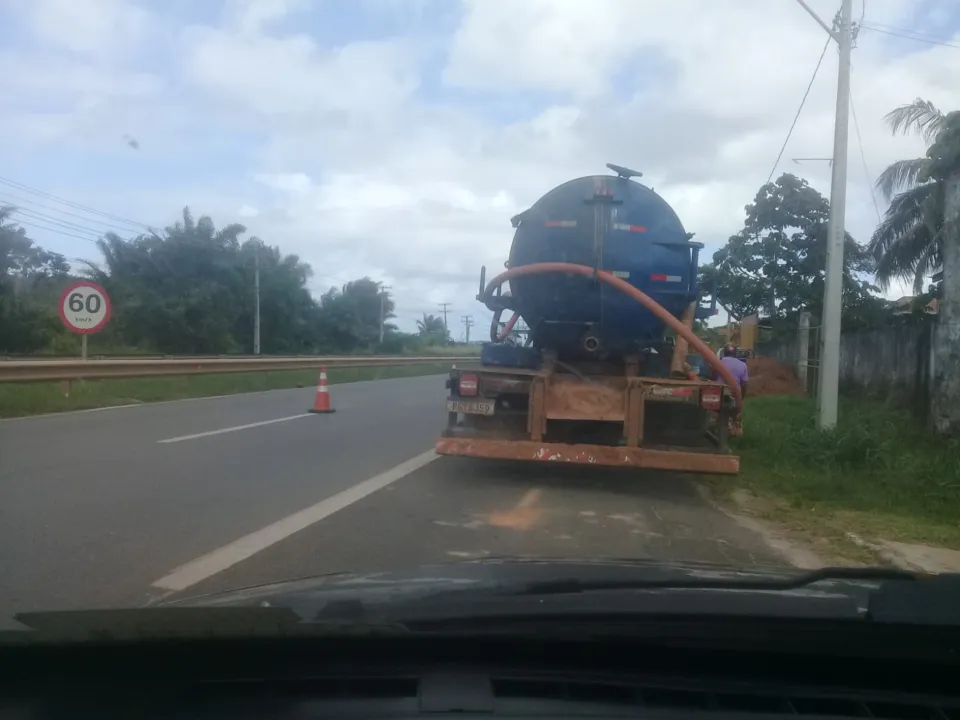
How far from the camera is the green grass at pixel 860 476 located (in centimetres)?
816

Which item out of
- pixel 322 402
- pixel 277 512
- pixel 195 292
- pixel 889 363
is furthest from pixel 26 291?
pixel 277 512

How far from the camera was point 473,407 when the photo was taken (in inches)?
385

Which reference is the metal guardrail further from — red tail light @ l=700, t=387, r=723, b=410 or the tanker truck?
red tail light @ l=700, t=387, r=723, b=410

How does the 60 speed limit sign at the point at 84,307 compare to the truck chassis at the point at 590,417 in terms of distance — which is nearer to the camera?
the truck chassis at the point at 590,417

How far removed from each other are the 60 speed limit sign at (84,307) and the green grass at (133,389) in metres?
1.29

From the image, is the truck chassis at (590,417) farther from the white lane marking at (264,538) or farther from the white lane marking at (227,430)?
the white lane marking at (227,430)

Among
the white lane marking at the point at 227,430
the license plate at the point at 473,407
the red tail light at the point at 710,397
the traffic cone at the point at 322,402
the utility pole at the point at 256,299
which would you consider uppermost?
the utility pole at the point at 256,299

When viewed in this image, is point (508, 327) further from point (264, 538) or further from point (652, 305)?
point (264, 538)

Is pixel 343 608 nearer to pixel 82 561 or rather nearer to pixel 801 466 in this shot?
pixel 82 561

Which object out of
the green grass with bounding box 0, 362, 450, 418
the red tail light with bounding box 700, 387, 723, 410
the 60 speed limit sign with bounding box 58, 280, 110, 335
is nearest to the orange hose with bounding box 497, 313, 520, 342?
the red tail light with bounding box 700, 387, 723, 410

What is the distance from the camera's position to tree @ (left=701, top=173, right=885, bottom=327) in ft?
88.9

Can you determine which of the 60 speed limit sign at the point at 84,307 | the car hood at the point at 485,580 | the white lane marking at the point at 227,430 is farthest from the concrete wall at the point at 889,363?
the 60 speed limit sign at the point at 84,307

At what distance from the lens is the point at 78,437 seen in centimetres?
1191

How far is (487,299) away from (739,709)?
8444mm
